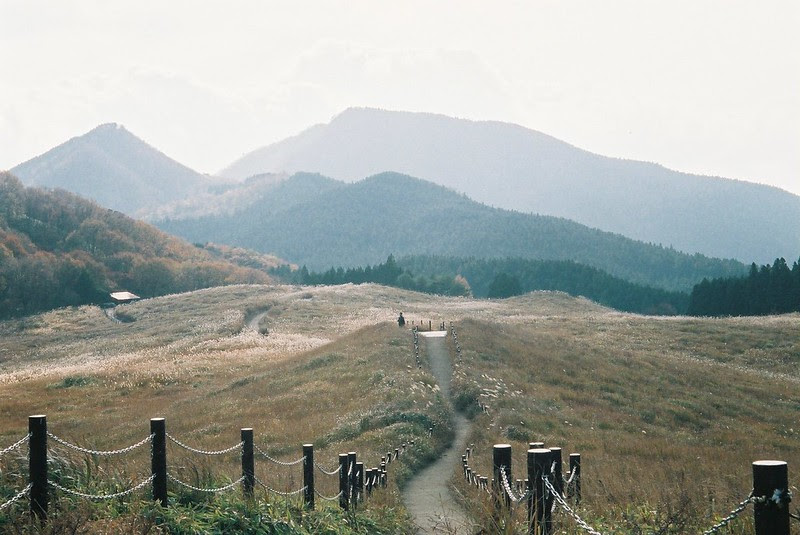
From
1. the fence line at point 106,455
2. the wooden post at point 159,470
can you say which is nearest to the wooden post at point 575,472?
the fence line at point 106,455

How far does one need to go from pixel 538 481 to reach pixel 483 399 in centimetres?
2349

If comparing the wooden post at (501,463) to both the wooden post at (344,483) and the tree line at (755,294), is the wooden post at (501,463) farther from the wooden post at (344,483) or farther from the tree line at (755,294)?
the tree line at (755,294)

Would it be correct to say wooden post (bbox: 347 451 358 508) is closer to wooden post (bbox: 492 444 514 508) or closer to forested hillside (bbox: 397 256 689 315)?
wooden post (bbox: 492 444 514 508)

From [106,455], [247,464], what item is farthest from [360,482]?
[106,455]

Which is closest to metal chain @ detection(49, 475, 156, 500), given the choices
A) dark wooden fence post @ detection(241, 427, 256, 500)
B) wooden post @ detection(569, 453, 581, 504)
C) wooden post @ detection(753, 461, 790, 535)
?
dark wooden fence post @ detection(241, 427, 256, 500)

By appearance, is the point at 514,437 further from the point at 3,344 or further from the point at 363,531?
the point at 3,344

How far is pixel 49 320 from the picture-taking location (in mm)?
110688

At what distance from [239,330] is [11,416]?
41.4m

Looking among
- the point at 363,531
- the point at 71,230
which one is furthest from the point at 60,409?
the point at 71,230

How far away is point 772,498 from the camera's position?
19.6 ft

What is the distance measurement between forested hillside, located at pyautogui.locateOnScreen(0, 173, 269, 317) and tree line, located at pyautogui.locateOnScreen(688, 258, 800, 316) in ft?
313

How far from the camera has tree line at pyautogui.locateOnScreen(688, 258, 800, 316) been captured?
10244cm

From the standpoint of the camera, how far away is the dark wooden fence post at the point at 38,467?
31.2 feet

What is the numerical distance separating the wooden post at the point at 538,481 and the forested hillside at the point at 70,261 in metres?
128
